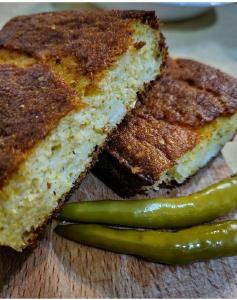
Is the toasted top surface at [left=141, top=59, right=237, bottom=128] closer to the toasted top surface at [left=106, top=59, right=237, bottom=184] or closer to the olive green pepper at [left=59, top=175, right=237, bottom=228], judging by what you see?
the toasted top surface at [left=106, top=59, right=237, bottom=184]

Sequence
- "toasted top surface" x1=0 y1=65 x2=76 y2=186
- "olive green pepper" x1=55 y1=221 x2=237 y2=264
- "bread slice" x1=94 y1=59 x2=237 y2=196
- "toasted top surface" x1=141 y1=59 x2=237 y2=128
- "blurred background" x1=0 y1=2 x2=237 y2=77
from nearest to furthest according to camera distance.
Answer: "toasted top surface" x1=0 y1=65 x2=76 y2=186 → "olive green pepper" x1=55 y1=221 x2=237 y2=264 → "bread slice" x1=94 y1=59 x2=237 y2=196 → "toasted top surface" x1=141 y1=59 x2=237 y2=128 → "blurred background" x1=0 y1=2 x2=237 y2=77

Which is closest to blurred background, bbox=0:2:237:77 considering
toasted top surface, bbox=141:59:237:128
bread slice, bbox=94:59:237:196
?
toasted top surface, bbox=141:59:237:128

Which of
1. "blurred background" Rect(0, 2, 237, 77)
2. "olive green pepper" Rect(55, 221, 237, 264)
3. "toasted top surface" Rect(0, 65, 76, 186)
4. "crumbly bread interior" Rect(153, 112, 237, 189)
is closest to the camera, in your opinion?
"toasted top surface" Rect(0, 65, 76, 186)

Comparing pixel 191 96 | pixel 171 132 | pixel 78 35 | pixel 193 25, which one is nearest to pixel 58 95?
pixel 78 35

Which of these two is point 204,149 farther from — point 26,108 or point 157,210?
point 26,108

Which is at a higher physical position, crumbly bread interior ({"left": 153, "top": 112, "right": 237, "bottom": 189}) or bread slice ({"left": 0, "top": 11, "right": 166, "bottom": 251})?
bread slice ({"left": 0, "top": 11, "right": 166, "bottom": 251})

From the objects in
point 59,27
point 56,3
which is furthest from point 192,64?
point 56,3

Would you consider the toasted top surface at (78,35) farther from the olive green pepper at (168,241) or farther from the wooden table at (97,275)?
the wooden table at (97,275)

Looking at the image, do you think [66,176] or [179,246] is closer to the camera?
[179,246]

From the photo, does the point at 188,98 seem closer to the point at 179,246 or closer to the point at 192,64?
the point at 192,64
